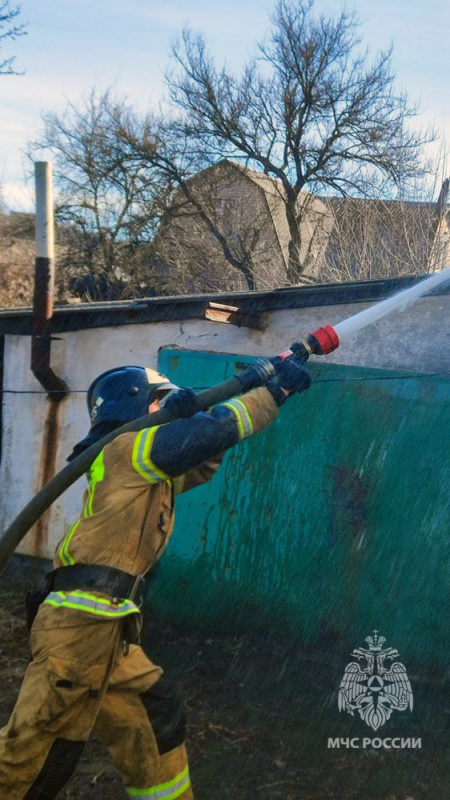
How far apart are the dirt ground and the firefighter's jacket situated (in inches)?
55.3

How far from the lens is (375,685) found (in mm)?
5020

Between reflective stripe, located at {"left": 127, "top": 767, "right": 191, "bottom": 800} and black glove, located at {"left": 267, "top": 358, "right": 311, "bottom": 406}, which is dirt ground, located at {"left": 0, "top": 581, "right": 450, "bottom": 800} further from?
black glove, located at {"left": 267, "top": 358, "right": 311, "bottom": 406}

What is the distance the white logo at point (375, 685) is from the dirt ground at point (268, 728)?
74mm

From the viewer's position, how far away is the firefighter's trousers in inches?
121

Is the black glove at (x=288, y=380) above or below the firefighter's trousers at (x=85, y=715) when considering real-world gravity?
above

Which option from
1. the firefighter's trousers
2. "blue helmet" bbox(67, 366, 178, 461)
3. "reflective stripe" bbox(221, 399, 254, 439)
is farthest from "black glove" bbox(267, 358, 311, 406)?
the firefighter's trousers

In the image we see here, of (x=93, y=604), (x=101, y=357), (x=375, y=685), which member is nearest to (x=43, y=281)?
(x=101, y=357)

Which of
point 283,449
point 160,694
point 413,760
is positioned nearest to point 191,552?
point 283,449

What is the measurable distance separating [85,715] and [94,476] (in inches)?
37.5

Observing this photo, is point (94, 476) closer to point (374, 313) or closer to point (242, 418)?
point (242, 418)

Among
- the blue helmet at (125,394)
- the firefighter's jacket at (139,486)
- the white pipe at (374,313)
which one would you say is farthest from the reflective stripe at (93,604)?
the white pipe at (374,313)

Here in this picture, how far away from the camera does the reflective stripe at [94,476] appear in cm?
333

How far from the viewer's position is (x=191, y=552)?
5.89 meters

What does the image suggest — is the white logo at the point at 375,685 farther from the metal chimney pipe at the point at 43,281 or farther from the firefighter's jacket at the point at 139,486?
the metal chimney pipe at the point at 43,281
